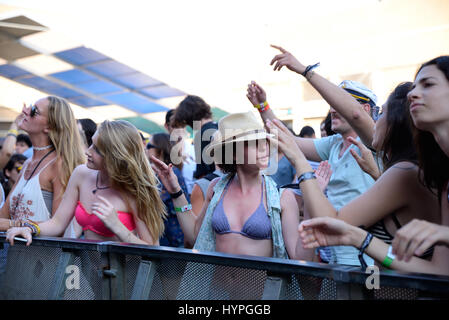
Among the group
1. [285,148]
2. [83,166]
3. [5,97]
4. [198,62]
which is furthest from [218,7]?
[285,148]

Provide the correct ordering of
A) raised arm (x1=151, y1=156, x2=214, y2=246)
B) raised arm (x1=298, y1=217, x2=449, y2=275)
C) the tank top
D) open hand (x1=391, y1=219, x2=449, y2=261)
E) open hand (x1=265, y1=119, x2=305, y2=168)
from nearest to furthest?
open hand (x1=391, y1=219, x2=449, y2=261) → raised arm (x1=298, y1=217, x2=449, y2=275) → open hand (x1=265, y1=119, x2=305, y2=168) → raised arm (x1=151, y1=156, x2=214, y2=246) → the tank top

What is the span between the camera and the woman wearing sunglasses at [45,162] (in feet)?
9.87

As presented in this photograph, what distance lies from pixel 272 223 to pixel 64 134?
1.80 m

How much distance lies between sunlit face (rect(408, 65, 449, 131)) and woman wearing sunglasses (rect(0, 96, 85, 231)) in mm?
2346

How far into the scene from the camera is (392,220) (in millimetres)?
1787

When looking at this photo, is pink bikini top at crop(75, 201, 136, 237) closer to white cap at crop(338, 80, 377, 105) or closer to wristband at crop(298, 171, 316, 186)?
wristband at crop(298, 171, 316, 186)

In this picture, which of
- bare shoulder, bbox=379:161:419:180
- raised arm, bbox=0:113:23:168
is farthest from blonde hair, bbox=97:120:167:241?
raised arm, bbox=0:113:23:168

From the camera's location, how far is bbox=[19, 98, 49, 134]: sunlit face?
126 inches

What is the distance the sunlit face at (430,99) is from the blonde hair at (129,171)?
168 cm

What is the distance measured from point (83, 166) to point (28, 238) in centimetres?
75

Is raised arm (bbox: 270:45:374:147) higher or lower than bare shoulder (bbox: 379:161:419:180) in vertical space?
higher

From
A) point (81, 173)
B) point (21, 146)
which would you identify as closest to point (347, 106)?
point (81, 173)

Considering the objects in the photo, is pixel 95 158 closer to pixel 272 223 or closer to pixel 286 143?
pixel 272 223
